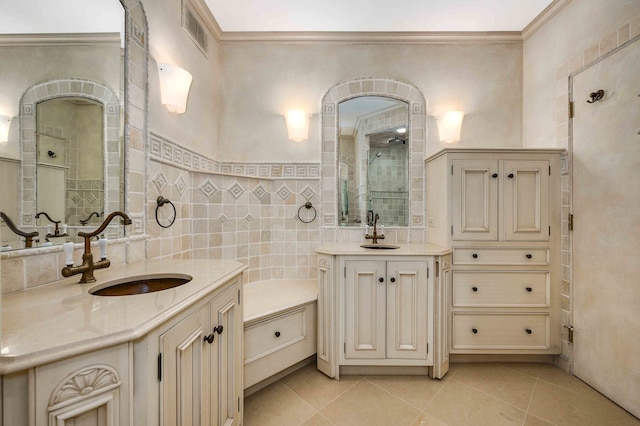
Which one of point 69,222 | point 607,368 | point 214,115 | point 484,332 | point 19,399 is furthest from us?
point 214,115

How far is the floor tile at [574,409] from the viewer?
157 centimetres

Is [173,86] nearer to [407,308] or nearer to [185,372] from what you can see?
[185,372]

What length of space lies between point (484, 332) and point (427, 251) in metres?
0.80

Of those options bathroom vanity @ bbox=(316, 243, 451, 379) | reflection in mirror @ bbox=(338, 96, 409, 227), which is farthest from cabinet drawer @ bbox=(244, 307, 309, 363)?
reflection in mirror @ bbox=(338, 96, 409, 227)

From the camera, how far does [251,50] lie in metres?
2.57

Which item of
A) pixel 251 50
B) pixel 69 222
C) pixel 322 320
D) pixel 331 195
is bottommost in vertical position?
pixel 322 320

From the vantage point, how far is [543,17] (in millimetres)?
2279

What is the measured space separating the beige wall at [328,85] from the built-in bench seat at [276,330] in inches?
49.2

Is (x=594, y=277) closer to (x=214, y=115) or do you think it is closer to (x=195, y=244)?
(x=195, y=244)

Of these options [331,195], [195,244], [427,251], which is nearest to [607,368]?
[427,251]

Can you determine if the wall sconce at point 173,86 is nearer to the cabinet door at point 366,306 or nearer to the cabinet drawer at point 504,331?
the cabinet door at point 366,306

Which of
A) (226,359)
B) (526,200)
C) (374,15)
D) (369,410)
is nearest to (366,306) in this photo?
(369,410)

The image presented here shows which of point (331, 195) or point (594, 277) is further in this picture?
point (331, 195)

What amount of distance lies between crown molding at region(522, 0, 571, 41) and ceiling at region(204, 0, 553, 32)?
1.4 inches
